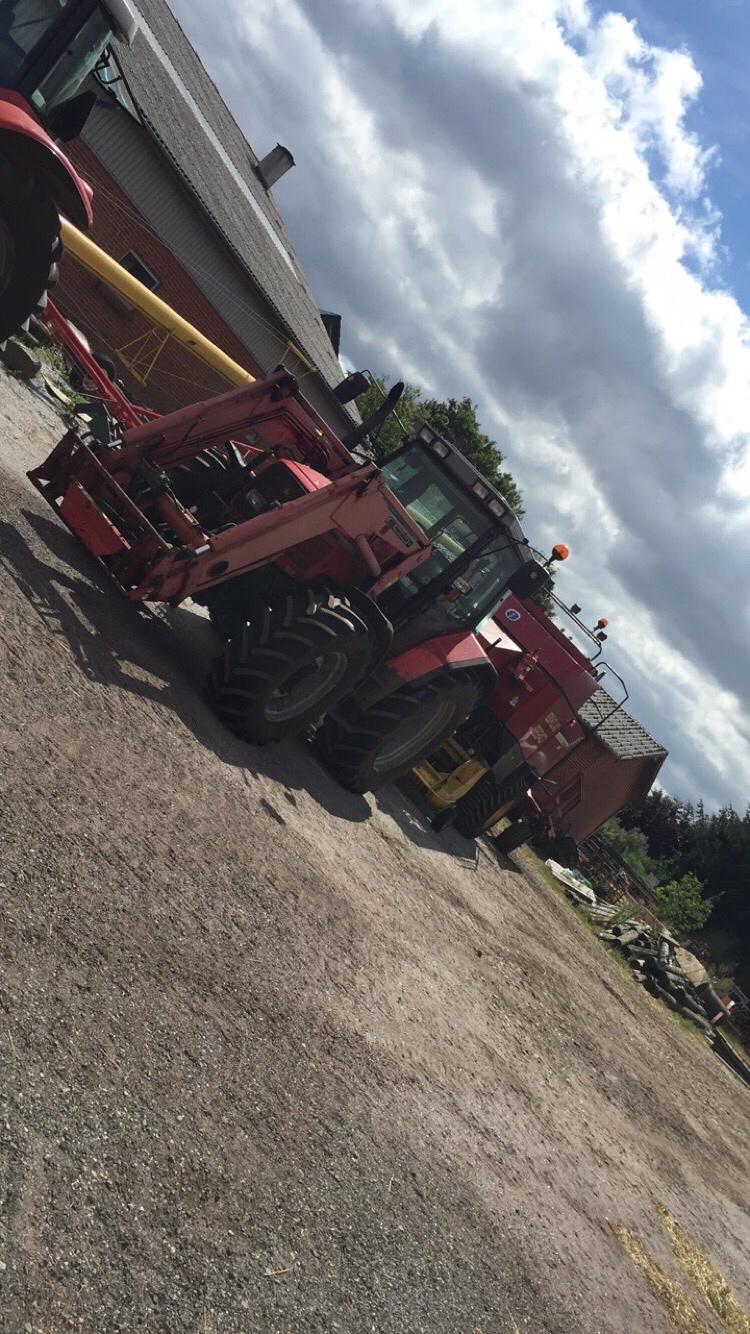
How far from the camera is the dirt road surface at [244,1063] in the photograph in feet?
9.43

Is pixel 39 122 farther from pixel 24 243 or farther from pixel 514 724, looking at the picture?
pixel 514 724

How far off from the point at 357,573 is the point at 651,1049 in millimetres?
6449

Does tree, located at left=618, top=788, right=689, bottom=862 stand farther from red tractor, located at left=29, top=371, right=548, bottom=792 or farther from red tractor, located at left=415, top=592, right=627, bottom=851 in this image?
red tractor, located at left=29, top=371, right=548, bottom=792

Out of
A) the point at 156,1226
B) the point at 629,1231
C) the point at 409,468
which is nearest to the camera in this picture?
the point at 156,1226

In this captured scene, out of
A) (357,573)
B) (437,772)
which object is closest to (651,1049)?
(437,772)

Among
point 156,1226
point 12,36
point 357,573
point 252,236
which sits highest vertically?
point 252,236

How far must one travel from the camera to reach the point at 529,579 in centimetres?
1020

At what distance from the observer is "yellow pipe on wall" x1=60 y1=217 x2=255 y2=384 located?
8734mm

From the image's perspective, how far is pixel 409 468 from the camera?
10039 mm

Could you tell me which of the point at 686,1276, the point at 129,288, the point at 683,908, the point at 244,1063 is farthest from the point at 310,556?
the point at 683,908

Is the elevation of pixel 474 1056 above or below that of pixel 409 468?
below

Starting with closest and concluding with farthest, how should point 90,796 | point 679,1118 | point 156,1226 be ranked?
point 156,1226 < point 90,796 < point 679,1118

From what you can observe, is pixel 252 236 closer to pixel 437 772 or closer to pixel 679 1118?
pixel 437 772

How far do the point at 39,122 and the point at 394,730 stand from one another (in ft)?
18.9
